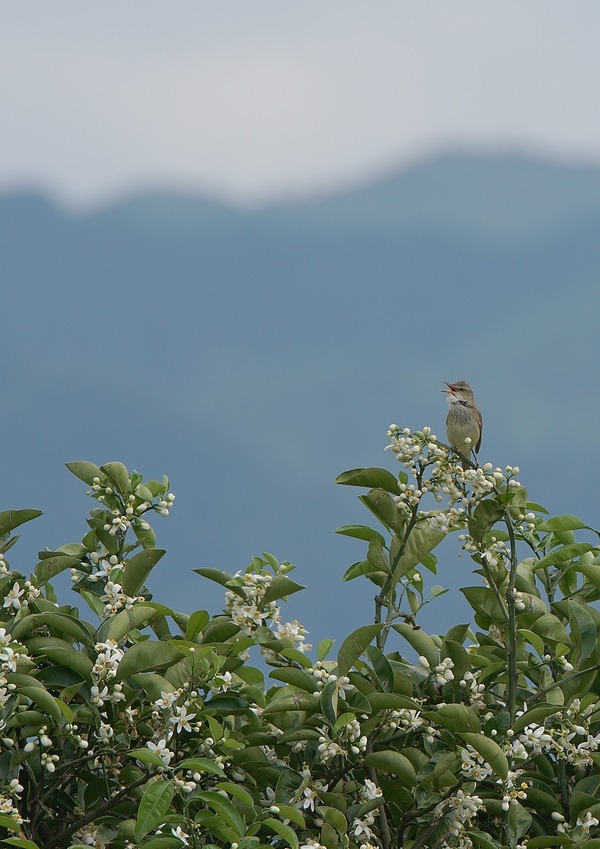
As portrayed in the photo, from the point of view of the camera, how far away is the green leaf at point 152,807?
3.30 metres

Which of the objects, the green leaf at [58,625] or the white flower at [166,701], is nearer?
the white flower at [166,701]

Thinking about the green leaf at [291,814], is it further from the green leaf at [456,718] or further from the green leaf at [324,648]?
the green leaf at [324,648]

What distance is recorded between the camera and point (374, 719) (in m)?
4.00

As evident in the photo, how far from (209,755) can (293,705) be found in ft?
1.15

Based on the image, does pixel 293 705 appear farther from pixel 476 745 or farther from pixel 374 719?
pixel 476 745

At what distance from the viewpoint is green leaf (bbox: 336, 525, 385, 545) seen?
4.37m

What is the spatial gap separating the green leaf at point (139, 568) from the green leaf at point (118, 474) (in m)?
0.45

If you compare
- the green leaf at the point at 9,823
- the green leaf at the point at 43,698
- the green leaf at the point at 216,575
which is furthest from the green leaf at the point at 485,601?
the green leaf at the point at 9,823

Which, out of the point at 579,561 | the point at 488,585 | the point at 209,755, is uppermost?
the point at 579,561

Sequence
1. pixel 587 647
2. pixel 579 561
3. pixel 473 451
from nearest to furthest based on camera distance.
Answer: pixel 587 647, pixel 579 561, pixel 473 451

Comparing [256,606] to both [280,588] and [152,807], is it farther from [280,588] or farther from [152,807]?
[152,807]

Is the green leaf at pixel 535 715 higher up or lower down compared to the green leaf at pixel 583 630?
lower down

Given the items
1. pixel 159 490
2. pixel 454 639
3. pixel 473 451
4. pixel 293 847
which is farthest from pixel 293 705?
pixel 473 451

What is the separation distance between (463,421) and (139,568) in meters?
2.95
